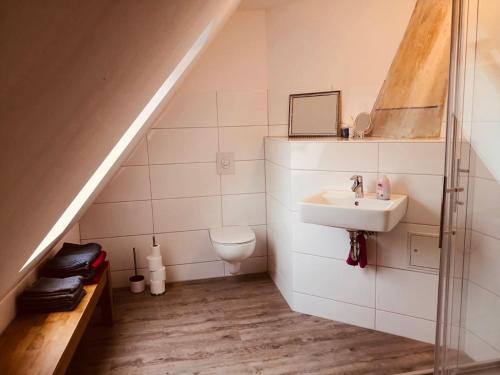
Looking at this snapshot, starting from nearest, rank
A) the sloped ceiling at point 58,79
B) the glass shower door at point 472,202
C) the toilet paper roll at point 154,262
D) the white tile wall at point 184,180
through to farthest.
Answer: the sloped ceiling at point 58,79 → the glass shower door at point 472,202 → the toilet paper roll at point 154,262 → the white tile wall at point 184,180

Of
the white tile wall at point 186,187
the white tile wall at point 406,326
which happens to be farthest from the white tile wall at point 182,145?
the white tile wall at point 406,326

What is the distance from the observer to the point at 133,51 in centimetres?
61

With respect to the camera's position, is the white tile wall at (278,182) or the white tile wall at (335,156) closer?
the white tile wall at (335,156)

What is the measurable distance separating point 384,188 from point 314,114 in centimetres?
105

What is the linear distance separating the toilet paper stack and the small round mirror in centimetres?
185

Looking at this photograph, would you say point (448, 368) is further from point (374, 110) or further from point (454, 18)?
point (374, 110)

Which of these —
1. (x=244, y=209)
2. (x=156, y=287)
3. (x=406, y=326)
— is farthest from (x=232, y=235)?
(x=406, y=326)

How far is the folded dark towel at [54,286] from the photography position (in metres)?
2.08

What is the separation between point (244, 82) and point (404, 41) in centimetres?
130

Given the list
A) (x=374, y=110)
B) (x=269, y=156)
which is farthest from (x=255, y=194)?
(x=374, y=110)

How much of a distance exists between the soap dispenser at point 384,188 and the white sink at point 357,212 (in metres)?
0.03

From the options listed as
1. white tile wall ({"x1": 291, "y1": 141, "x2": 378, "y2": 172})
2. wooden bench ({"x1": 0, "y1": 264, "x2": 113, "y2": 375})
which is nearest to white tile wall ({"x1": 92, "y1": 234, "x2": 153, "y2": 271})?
wooden bench ({"x1": 0, "y1": 264, "x2": 113, "y2": 375})

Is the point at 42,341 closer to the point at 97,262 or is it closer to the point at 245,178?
the point at 97,262

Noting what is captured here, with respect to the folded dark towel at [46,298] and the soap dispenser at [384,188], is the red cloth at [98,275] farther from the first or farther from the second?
the soap dispenser at [384,188]
